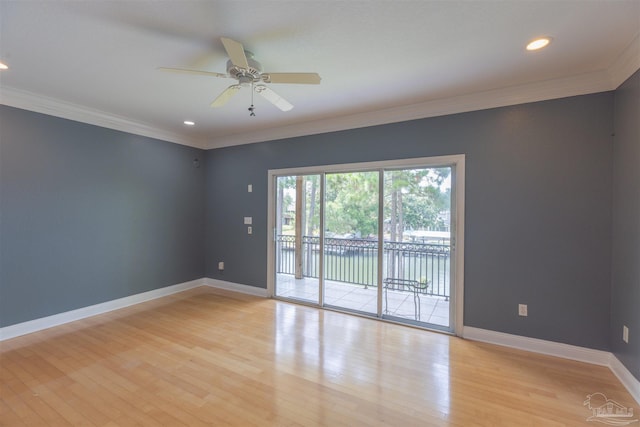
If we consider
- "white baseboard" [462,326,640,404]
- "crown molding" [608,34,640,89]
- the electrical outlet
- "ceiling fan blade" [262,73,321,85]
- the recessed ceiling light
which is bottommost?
"white baseboard" [462,326,640,404]

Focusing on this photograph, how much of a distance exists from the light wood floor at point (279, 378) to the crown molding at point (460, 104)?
8.45 ft

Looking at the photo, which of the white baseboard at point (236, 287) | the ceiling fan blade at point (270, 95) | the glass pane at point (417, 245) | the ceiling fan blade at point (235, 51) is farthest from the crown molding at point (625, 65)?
the white baseboard at point (236, 287)

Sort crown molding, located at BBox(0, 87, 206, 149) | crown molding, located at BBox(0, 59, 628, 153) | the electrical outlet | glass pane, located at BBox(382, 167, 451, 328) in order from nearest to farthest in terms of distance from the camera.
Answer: crown molding, located at BBox(0, 59, 628, 153) → the electrical outlet → crown molding, located at BBox(0, 87, 206, 149) → glass pane, located at BBox(382, 167, 451, 328)

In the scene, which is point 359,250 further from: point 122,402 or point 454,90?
point 122,402

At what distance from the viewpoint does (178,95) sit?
10.1ft

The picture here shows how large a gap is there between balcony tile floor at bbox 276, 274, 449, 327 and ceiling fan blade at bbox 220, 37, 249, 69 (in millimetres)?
3112

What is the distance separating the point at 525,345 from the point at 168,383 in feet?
11.2

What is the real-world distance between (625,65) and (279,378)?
383 centimetres

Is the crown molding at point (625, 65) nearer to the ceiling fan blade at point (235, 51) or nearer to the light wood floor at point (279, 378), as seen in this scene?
the light wood floor at point (279, 378)

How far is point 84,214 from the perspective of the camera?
11.8ft

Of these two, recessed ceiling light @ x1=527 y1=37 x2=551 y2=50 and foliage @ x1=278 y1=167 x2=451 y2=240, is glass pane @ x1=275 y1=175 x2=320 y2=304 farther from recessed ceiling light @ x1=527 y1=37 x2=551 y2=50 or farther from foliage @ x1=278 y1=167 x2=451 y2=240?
recessed ceiling light @ x1=527 y1=37 x2=551 y2=50

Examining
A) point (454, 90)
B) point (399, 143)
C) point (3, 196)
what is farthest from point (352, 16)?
point (3, 196)

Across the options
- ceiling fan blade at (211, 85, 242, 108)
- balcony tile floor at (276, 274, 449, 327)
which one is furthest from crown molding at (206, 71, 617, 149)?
balcony tile floor at (276, 274, 449, 327)

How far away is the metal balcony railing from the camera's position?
11.6 ft
